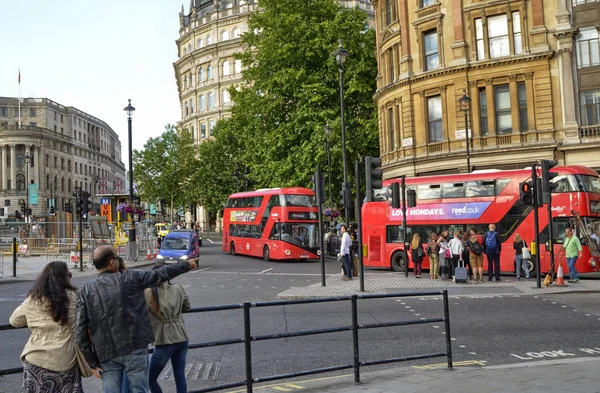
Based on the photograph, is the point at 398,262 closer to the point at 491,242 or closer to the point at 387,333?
the point at 491,242

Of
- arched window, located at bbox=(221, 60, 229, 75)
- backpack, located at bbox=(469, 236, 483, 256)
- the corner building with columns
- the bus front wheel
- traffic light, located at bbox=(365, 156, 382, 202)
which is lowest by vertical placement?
the bus front wheel

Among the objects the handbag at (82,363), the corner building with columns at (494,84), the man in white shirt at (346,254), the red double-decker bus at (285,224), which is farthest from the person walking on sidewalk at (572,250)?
the handbag at (82,363)

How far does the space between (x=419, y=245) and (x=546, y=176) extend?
6582 millimetres

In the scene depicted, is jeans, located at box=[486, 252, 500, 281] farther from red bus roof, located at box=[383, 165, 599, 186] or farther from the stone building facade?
the stone building facade

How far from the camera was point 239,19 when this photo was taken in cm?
8988

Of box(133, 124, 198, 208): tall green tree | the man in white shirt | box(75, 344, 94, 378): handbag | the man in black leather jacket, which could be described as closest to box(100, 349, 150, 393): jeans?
the man in black leather jacket

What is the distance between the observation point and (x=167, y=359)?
5941 millimetres

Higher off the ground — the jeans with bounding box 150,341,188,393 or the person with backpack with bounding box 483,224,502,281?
the person with backpack with bounding box 483,224,502,281

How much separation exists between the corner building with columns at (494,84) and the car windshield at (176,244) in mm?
14245

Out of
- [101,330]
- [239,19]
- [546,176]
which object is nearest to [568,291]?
[546,176]

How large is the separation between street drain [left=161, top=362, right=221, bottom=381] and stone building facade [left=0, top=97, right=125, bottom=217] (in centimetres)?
9298

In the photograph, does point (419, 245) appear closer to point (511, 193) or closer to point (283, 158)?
point (511, 193)

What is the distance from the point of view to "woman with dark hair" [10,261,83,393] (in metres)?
4.85

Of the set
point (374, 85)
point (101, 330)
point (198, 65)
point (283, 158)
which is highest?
point (198, 65)
